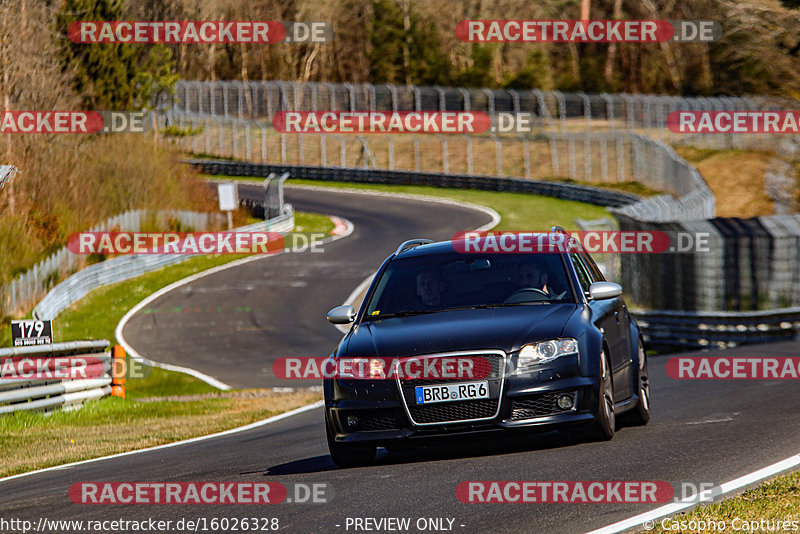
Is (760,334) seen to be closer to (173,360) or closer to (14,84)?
(173,360)

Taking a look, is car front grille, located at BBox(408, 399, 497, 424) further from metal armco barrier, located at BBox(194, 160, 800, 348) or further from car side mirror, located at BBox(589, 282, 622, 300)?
metal armco barrier, located at BBox(194, 160, 800, 348)

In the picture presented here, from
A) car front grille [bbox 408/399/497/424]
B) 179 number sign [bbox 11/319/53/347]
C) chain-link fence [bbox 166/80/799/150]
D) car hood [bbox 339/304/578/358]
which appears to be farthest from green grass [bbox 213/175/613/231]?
car front grille [bbox 408/399/497/424]

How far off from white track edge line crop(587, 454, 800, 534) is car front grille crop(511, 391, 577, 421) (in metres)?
1.48

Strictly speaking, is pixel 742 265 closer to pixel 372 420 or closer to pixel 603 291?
pixel 603 291

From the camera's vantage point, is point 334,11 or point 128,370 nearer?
point 128,370

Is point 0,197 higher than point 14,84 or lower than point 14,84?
lower

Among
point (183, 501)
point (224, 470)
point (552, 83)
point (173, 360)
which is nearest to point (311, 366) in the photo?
point (173, 360)

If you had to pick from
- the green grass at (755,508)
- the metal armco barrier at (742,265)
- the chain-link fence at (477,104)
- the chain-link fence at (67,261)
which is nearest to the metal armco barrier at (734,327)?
the metal armco barrier at (742,265)

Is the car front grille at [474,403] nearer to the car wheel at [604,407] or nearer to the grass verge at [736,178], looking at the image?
the car wheel at [604,407]

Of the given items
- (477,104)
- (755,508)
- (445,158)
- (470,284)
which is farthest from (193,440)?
(477,104)

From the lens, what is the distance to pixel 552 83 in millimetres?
84562

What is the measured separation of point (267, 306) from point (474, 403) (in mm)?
25126

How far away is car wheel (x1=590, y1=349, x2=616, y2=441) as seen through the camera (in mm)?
8523

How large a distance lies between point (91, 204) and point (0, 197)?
887 centimetres
